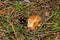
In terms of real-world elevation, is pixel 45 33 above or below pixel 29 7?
below

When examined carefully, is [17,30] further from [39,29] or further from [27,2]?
[27,2]

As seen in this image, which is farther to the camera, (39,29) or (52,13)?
(52,13)

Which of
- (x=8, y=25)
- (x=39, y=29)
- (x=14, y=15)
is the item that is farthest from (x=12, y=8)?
(x=39, y=29)

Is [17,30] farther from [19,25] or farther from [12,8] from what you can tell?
[12,8]

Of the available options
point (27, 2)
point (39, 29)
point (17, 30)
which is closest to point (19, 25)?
point (17, 30)

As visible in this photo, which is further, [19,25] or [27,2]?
[27,2]
